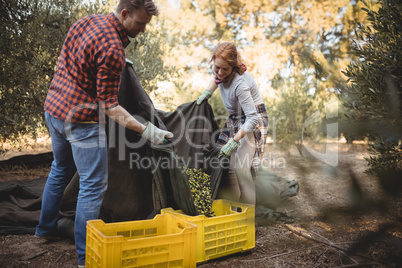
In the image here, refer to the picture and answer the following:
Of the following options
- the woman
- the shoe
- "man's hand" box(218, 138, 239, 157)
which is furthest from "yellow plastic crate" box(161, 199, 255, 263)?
the shoe

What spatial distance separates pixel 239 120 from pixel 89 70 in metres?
1.53

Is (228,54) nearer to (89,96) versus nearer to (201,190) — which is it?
(201,190)

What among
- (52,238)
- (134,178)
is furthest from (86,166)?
(52,238)

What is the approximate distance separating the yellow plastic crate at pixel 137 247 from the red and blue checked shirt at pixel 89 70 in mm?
688

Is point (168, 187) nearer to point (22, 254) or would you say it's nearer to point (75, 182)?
point (75, 182)

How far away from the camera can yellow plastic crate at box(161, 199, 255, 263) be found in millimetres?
2053

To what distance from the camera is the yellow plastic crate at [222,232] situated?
2.05 meters

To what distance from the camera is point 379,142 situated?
0.63 meters

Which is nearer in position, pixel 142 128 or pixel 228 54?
pixel 142 128

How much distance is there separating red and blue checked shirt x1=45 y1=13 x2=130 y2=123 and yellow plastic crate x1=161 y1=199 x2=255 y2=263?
889mm

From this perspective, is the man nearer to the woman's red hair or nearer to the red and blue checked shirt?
the red and blue checked shirt

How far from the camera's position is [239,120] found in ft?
9.82

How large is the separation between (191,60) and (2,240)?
12.3 meters

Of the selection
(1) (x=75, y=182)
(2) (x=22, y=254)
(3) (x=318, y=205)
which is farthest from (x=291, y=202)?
(1) (x=75, y=182)
